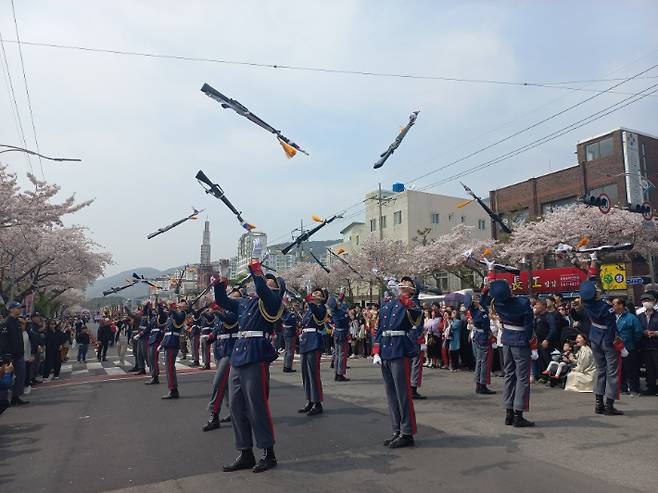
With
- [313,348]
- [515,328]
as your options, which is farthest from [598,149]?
[313,348]

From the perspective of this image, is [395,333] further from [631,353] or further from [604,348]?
[631,353]

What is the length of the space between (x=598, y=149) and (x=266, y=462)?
36383 millimetres

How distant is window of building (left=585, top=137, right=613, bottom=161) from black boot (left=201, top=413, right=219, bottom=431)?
113 feet

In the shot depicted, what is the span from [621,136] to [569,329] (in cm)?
2704

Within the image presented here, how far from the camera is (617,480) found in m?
4.80

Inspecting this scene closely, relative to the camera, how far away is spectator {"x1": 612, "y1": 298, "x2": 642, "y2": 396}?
31.9ft

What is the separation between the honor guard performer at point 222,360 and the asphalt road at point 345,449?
35 cm

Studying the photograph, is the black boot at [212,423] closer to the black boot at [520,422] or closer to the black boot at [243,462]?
the black boot at [243,462]

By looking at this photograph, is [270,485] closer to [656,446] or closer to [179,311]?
[656,446]

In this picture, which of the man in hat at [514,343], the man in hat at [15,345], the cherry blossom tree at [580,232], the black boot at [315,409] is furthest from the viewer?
the cherry blossom tree at [580,232]

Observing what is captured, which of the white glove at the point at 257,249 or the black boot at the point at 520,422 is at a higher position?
the white glove at the point at 257,249

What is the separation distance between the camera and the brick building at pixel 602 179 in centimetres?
3203

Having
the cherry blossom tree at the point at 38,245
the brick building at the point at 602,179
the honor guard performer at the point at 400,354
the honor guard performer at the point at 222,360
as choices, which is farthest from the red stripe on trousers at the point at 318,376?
the brick building at the point at 602,179

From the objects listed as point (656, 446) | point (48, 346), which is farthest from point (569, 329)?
point (48, 346)
